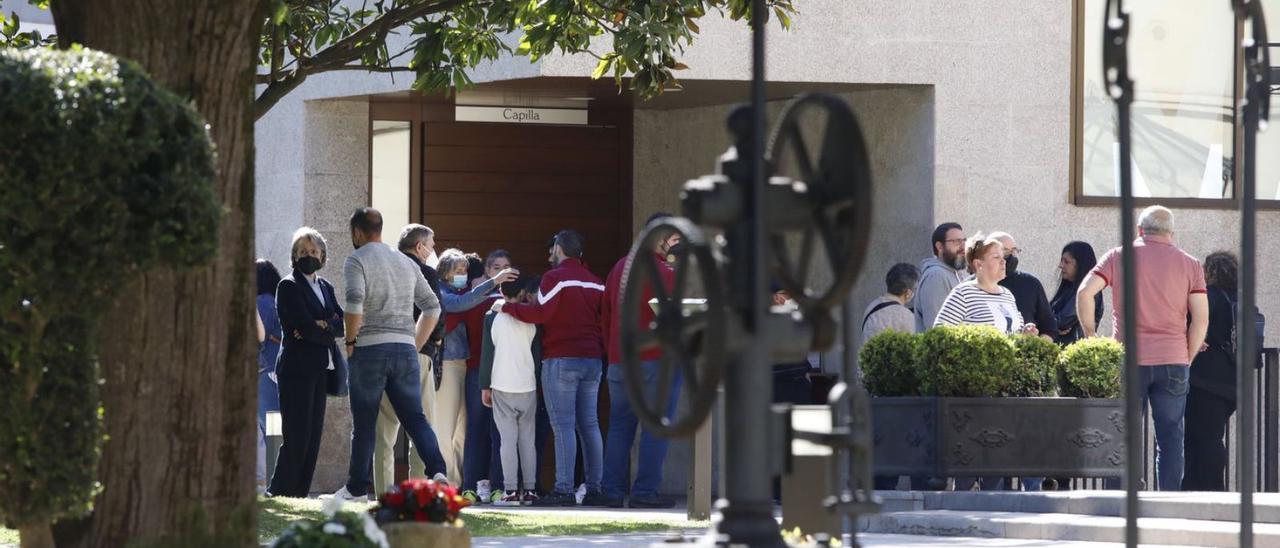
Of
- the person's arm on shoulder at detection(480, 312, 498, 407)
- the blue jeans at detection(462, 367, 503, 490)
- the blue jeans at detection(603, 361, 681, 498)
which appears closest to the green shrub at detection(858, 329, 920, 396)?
the blue jeans at detection(603, 361, 681, 498)

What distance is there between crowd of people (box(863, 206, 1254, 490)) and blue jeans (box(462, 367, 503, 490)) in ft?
9.42

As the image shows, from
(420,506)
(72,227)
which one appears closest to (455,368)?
(420,506)

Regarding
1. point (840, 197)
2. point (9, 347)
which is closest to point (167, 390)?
point (9, 347)

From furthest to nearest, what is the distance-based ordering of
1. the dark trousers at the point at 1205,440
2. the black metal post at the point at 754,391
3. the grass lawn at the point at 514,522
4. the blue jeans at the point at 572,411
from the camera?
the blue jeans at the point at 572,411, the dark trousers at the point at 1205,440, the grass lawn at the point at 514,522, the black metal post at the point at 754,391

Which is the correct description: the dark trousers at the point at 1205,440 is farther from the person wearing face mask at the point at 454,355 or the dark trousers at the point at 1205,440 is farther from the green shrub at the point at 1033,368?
the person wearing face mask at the point at 454,355

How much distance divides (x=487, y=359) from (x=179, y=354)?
6.45 meters

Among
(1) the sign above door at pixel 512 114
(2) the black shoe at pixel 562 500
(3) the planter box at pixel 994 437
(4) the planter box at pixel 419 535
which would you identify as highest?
(1) the sign above door at pixel 512 114

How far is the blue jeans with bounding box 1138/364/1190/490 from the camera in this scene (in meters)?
12.9

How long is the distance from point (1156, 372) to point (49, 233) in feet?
26.6

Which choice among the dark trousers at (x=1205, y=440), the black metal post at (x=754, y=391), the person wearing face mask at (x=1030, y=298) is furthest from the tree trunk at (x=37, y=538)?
the dark trousers at (x=1205, y=440)

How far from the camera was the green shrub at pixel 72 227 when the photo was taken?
6.73 m

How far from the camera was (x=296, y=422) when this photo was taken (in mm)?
13297

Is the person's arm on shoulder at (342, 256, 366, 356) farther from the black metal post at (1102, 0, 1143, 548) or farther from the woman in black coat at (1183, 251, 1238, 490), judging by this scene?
the black metal post at (1102, 0, 1143, 548)

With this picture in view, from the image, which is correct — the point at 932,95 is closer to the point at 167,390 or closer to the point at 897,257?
the point at 897,257
